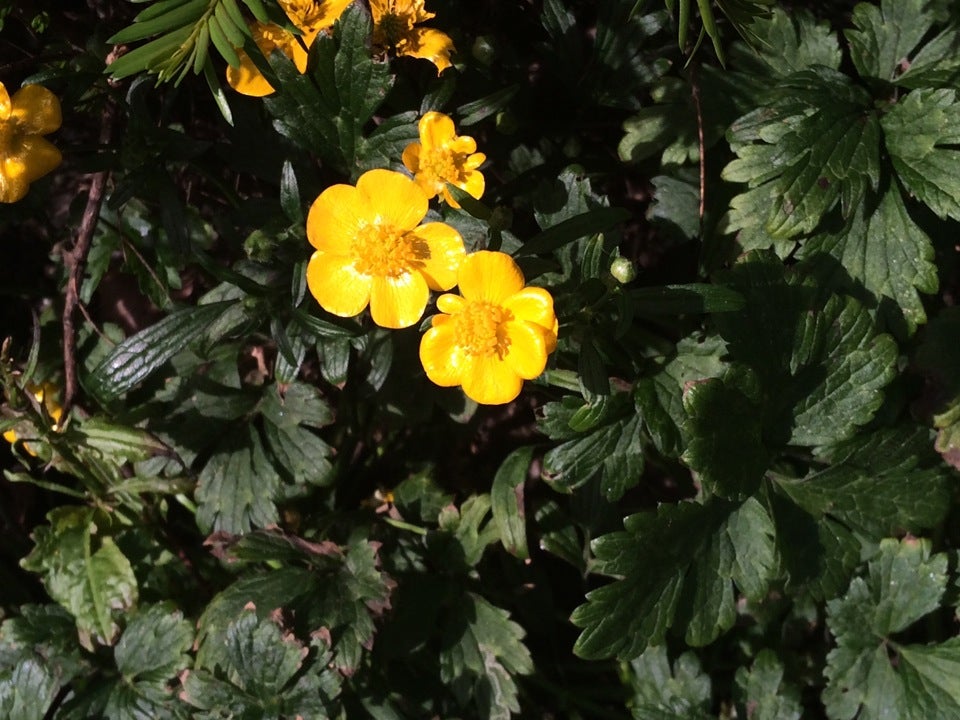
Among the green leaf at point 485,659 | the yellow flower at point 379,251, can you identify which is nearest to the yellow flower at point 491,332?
the yellow flower at point 379,251

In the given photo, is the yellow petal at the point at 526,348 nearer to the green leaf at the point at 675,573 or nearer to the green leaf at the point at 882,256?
the green leaf at the point at 675,573

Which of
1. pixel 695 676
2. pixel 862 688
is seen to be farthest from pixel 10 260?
pixel 862 688

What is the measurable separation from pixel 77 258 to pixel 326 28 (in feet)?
2.86

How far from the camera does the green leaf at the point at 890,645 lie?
84.1 inches

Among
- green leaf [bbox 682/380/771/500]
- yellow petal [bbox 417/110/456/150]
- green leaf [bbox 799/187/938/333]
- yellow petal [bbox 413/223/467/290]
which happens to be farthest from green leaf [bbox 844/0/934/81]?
yellow petal [bbox 413/223/467/290]

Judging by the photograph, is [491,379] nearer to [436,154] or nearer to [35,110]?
[436,154]

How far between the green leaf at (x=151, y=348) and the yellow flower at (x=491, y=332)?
0.57 metres

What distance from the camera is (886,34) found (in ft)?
6.98

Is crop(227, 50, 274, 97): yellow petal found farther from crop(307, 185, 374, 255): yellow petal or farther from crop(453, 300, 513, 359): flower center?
crop(453, 300, 513, 359): flower center

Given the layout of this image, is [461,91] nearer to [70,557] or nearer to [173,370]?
[173,370]

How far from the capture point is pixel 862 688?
221 centimetres

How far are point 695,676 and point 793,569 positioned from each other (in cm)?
43

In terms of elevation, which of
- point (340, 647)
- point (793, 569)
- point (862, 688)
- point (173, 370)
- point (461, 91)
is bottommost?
point (862, 688)

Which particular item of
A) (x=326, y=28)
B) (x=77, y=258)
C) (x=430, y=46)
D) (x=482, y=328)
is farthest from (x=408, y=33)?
(x=77, y=258)
